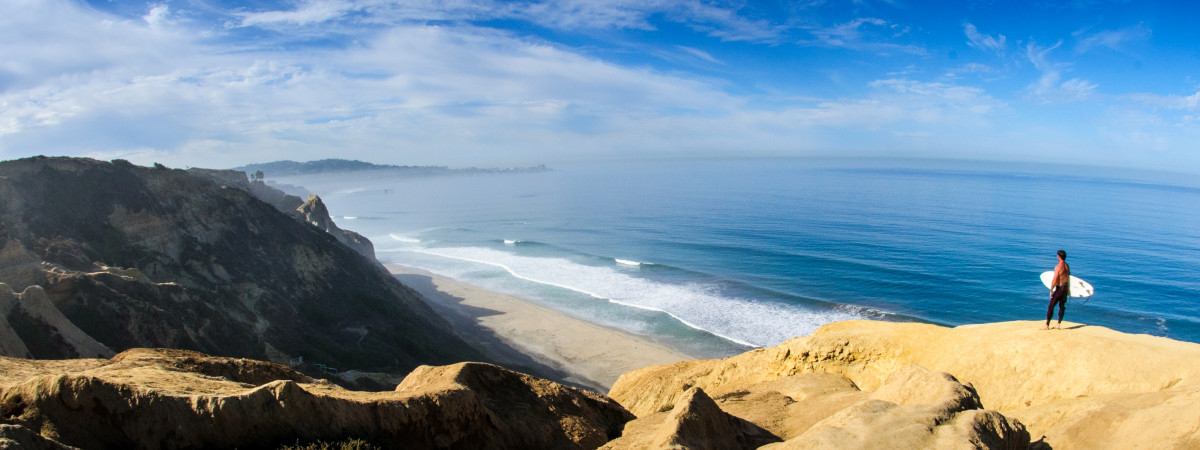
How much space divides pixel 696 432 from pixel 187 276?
92.6ft

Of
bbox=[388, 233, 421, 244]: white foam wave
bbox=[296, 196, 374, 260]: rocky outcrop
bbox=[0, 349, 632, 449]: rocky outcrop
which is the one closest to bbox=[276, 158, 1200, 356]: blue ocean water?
bbox=[388, 233, 421, 244]: white foam wave

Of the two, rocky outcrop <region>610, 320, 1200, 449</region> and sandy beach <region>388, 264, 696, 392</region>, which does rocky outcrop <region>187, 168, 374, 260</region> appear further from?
rocky outcrop <region>610, 320, 1200, 449</region>

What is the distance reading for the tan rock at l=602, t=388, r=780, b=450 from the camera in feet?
27.0

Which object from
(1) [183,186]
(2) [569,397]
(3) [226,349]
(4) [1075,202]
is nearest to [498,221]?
(1) [183,186]

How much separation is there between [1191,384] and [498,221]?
90.3 m

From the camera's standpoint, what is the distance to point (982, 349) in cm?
1323

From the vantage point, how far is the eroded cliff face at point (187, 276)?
20109mm

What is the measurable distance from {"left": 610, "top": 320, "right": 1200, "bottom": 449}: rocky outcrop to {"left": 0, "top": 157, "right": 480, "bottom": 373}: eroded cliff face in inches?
648

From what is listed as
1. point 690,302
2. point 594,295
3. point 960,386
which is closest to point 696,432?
point 960,386

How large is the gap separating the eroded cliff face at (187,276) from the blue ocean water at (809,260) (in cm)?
1646

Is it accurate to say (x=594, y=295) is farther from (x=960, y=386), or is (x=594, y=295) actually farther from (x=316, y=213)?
(x=960, y=386)

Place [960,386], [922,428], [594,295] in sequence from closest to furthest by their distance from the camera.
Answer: [922,428], [960,386], [594,295]

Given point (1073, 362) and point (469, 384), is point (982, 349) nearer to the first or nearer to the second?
point (1073, 362)

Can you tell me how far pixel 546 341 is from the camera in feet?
121
